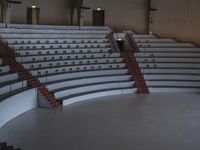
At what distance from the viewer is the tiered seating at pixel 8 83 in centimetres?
1307

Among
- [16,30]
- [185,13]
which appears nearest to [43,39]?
[16,30]

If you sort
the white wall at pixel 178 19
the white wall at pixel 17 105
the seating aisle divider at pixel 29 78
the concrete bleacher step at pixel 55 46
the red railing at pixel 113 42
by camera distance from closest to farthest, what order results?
the white wall at pixel 17 105, the seating aisle divider at pixel 29 78, the concrete bleacher step at pixel 55 46, the red railing at pixel 113 42, the white wall at pixel 178 19

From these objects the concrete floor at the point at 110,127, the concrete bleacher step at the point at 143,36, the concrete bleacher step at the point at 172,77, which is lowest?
the concrete floor at the point at 110,127

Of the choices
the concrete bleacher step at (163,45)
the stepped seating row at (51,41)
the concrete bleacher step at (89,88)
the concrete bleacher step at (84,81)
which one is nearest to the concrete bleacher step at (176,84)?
the concrete bleacher step at (89,88)

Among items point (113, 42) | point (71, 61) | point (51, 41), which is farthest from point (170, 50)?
point (51, 41)

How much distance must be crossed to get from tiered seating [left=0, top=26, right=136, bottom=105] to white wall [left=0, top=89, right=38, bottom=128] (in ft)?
4.31

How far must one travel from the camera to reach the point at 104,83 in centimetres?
1819

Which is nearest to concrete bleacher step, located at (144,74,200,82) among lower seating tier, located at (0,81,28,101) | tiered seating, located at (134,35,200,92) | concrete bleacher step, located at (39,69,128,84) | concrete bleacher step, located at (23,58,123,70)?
tiered seating, located at (134,35,200,92)

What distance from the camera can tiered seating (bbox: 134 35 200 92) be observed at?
63.6 ft

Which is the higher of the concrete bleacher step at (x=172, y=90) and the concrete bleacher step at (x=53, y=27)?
the concrete bleacher step at (x=53, y=27)

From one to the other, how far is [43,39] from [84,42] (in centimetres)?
241

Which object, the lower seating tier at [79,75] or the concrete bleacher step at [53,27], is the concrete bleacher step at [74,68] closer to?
the lower seating tier at [79,75]

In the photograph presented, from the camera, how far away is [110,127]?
11.8m

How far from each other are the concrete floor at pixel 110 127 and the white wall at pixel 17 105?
10.2 inches
